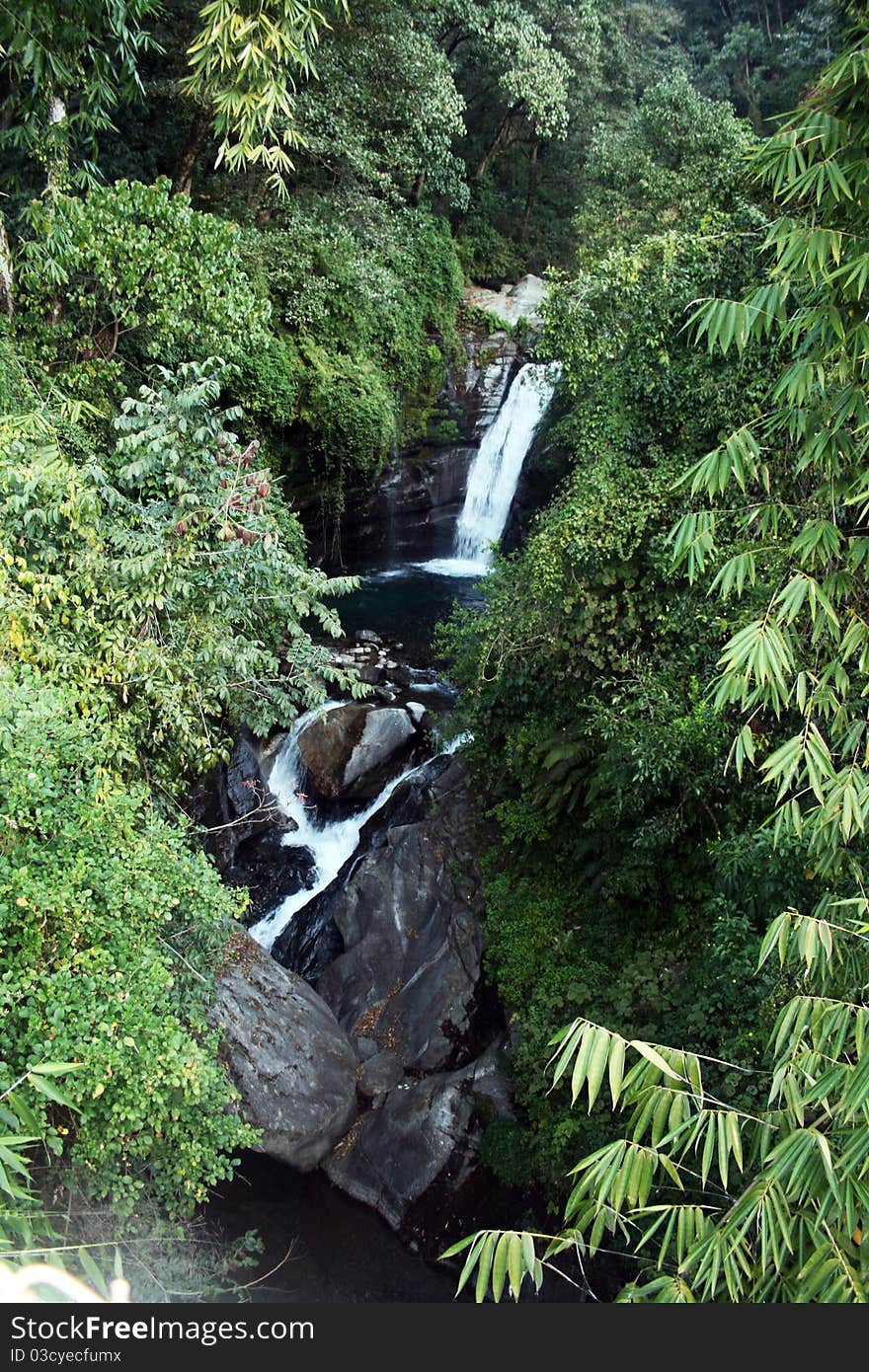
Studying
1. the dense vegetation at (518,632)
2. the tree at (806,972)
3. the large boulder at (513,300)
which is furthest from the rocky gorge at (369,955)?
the large boulder at (513,300)

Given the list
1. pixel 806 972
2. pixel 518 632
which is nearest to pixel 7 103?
pixel 518 632

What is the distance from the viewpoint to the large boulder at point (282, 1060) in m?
7.35

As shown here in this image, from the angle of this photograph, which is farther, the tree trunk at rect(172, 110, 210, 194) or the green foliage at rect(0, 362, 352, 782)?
the tree trunk at rect(172, 110, 210, 194)

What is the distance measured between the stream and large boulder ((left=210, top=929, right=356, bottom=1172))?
1.07 ft

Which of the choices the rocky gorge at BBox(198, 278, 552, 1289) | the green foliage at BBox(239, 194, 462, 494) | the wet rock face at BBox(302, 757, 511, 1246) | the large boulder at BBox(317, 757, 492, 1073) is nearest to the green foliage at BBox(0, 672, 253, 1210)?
the rocky gorge at BBox(198, 278, 552, 1289)

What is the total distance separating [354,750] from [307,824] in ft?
3.54

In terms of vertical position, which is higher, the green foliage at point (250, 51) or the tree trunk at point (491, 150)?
the tree trunk at point (491, 150)

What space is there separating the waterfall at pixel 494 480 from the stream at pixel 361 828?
2 centimetres

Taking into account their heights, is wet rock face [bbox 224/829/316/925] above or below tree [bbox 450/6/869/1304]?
below

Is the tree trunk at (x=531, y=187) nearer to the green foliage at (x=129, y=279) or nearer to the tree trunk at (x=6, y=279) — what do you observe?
the green foliage at (x=129, y=279)

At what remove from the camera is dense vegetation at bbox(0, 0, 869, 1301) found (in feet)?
9.45

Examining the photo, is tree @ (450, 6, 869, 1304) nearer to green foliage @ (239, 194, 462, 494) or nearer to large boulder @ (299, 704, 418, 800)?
large boulder @ (299, 704, 418, 800)

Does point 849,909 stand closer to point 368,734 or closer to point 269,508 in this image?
point 269,508

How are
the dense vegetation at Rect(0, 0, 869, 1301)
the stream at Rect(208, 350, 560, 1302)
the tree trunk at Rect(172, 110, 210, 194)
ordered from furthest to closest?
the tree trunk at Rect(172, 110, 210, 194) → the stream at Rect(208, 350, 560, 1302) → the dense vegetation at Rect(0, 0, 869, 1301)
